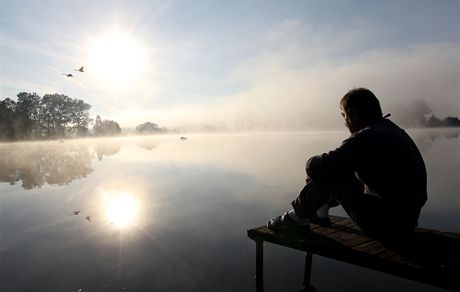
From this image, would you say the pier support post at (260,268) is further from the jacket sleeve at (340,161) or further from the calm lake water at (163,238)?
the jacket sleeve at (340,161)

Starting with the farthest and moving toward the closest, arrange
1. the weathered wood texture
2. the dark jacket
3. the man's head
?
the man's head → the dark jacket → the weathered wood texture

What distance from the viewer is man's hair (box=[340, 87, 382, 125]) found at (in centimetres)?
495

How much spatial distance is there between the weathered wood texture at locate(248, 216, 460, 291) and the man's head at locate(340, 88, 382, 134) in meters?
1.97

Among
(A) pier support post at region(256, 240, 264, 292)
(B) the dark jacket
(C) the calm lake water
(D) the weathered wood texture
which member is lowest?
(C) the calm lake water

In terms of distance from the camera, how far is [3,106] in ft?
344

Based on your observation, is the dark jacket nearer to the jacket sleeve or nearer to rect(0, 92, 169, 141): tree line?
the jacket sleeve

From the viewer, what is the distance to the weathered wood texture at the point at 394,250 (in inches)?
169

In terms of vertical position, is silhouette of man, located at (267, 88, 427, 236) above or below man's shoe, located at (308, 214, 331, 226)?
above

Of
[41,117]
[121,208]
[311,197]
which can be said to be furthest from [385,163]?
[41,117]

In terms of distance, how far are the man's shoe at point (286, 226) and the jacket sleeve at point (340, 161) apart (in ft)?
5.64

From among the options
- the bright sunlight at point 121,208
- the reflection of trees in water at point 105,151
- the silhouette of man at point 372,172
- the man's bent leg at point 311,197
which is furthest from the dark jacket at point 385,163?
the reflection of trees in water at point 105,151

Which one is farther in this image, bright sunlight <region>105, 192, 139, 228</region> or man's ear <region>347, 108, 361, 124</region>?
bright sunlight <region>105, 192, 139, 228</region>

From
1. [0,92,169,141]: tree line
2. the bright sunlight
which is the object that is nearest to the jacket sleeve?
the bright sunlight

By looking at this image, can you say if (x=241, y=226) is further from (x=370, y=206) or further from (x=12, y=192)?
(x=12, y=192)
